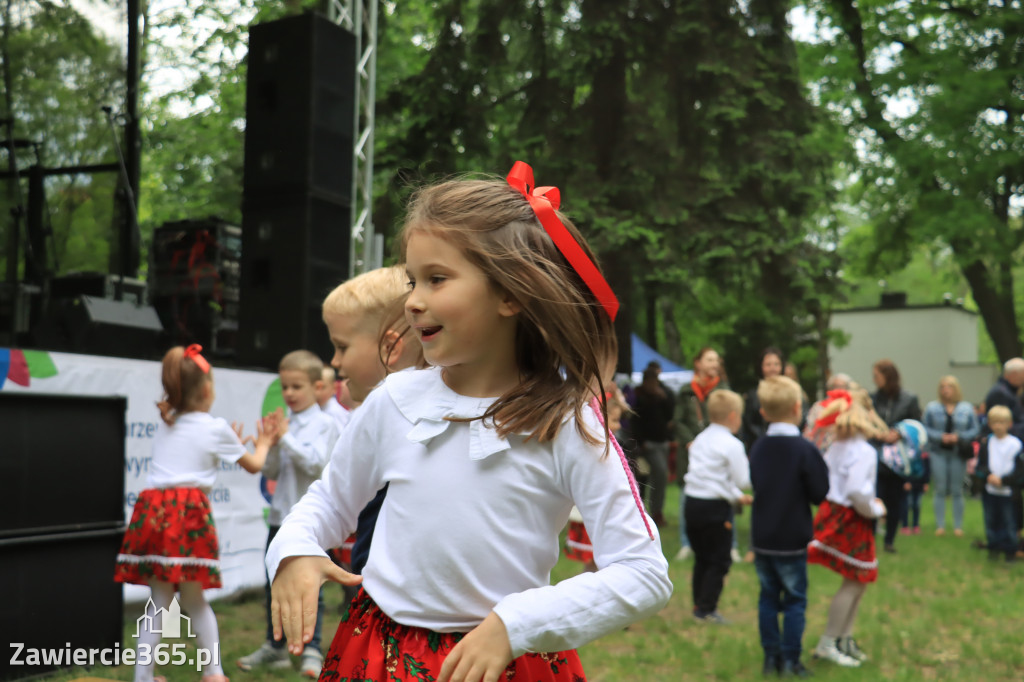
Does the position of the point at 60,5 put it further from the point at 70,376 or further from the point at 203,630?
the point at 203,630

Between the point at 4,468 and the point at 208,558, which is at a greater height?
the point at 4,468

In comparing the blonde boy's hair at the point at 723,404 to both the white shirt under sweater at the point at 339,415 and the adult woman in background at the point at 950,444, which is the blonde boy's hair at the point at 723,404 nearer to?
the white shirt under sweater at the point at 339,415

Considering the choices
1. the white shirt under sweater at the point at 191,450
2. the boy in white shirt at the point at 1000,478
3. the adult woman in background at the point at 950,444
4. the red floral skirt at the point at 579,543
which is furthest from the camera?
the adult woman in background at the point at 950,444

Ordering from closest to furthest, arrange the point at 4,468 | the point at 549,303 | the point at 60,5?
1. the point at 549,303
2. the point at 4,468
3. the point at 60,5

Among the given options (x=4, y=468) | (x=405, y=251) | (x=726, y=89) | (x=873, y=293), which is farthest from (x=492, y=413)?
(x=873, y=293)

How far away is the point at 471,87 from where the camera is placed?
13.3 m

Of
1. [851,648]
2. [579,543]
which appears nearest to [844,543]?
[851,648]

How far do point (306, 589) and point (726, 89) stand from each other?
1207 cm

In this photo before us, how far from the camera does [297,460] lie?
493 cm

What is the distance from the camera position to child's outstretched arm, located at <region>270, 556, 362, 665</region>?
5.00 feet

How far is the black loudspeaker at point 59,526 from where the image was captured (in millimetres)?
4348

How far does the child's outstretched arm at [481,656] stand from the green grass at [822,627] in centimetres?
388

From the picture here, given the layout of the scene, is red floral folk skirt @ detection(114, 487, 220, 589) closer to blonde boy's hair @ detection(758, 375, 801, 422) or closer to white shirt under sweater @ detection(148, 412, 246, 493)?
white shirt under sweater @ detection(148, 412, 246, 493)

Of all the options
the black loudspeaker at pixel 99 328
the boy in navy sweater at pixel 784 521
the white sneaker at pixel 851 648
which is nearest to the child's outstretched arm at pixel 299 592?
the boy in navy sweater at pixel 784 521
